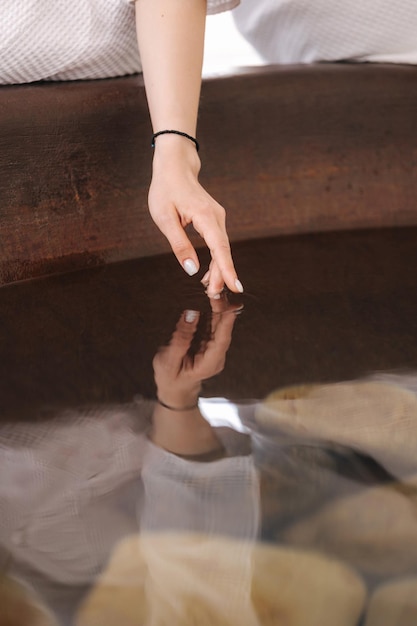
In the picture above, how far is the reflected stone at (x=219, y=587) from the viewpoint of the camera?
440 millimetres

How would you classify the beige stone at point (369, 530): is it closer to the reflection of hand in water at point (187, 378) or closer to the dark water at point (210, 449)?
the dark water at point (210, 449)

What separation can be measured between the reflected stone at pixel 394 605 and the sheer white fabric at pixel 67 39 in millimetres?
734

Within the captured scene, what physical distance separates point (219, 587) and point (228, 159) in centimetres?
70

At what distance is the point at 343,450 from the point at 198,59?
1.74 feet

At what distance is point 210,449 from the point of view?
61cm

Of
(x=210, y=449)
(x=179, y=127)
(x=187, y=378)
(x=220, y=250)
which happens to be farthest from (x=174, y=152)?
(x=210, y=449)

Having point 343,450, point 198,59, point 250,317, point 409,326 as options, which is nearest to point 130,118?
point 198,59

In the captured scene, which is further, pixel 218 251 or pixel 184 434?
pixel 218 251

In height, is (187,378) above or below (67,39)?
below

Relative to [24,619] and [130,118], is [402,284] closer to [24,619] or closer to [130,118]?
[130,118]

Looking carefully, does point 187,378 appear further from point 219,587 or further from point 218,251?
point 219,587

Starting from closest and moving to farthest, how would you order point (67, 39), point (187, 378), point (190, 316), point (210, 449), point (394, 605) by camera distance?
point (394, 605) → point (210, 449) → point (187, 378) → point (190, 316) → point (67, 39)

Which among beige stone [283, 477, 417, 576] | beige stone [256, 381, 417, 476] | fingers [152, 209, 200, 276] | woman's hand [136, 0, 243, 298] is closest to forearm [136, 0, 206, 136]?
woman's hand [136, 0, 243, 298]

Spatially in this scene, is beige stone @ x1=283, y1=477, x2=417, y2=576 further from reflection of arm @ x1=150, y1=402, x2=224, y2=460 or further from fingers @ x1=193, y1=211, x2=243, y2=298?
fingers @ x1=193, y1=211, x2=243, y2=298
